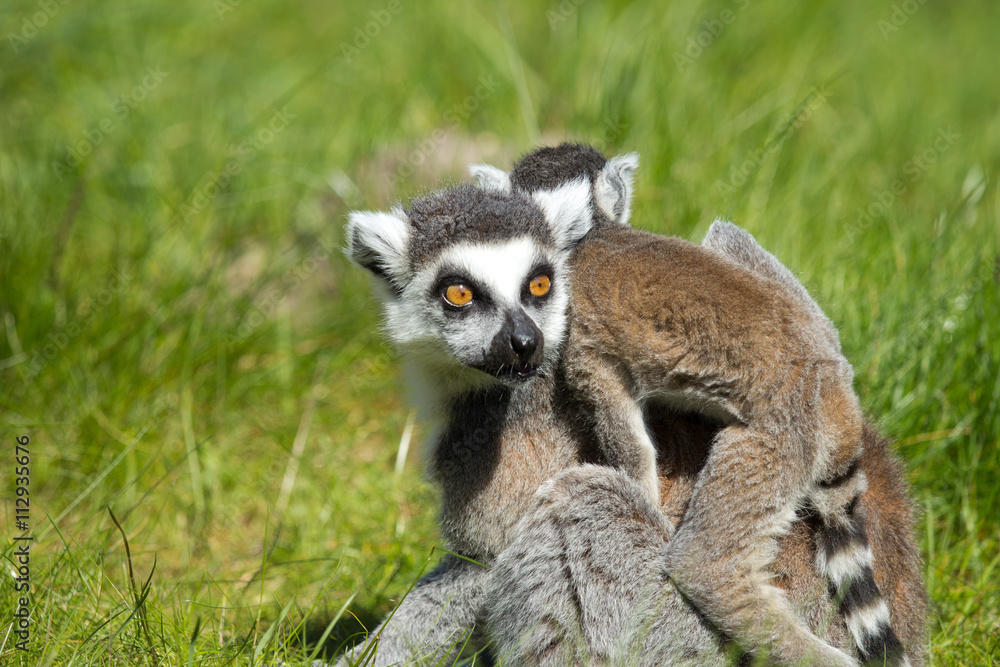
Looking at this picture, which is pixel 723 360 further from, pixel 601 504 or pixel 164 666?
pixel 164 666

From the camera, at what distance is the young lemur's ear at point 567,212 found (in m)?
3.73

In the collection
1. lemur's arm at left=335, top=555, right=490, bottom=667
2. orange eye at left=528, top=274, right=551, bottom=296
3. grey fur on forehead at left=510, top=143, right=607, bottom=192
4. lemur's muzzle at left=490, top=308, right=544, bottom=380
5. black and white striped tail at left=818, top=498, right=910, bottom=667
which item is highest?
grey fur on forehead at left=510, top=143, right=607, bottom=192

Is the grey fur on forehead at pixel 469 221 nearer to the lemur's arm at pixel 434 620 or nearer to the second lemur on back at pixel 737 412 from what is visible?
the second lemur on back at pixel 737 412

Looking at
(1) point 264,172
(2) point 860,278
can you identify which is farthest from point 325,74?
(2) point 860,278

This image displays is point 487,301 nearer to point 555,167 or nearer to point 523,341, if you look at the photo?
point 523,341

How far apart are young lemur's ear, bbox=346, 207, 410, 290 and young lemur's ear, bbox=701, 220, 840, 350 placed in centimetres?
135

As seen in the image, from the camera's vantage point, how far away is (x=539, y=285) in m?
3.57

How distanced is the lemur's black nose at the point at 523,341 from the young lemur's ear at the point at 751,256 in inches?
40.1

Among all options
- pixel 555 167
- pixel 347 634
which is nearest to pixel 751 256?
pixel 555 167

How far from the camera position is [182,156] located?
7516 millimetres

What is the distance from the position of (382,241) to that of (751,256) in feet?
5.58

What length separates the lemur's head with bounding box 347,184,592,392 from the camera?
3449 mm

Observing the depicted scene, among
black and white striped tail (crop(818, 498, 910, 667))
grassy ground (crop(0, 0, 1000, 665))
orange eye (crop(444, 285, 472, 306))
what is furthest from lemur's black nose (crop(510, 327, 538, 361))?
grassy ground (crop(0, 0, 1000, 665))

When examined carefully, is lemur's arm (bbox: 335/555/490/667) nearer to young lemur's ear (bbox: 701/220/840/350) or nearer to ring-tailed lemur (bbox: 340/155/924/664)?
ring-tailed lemur (bbox: 340/155/924/664)
